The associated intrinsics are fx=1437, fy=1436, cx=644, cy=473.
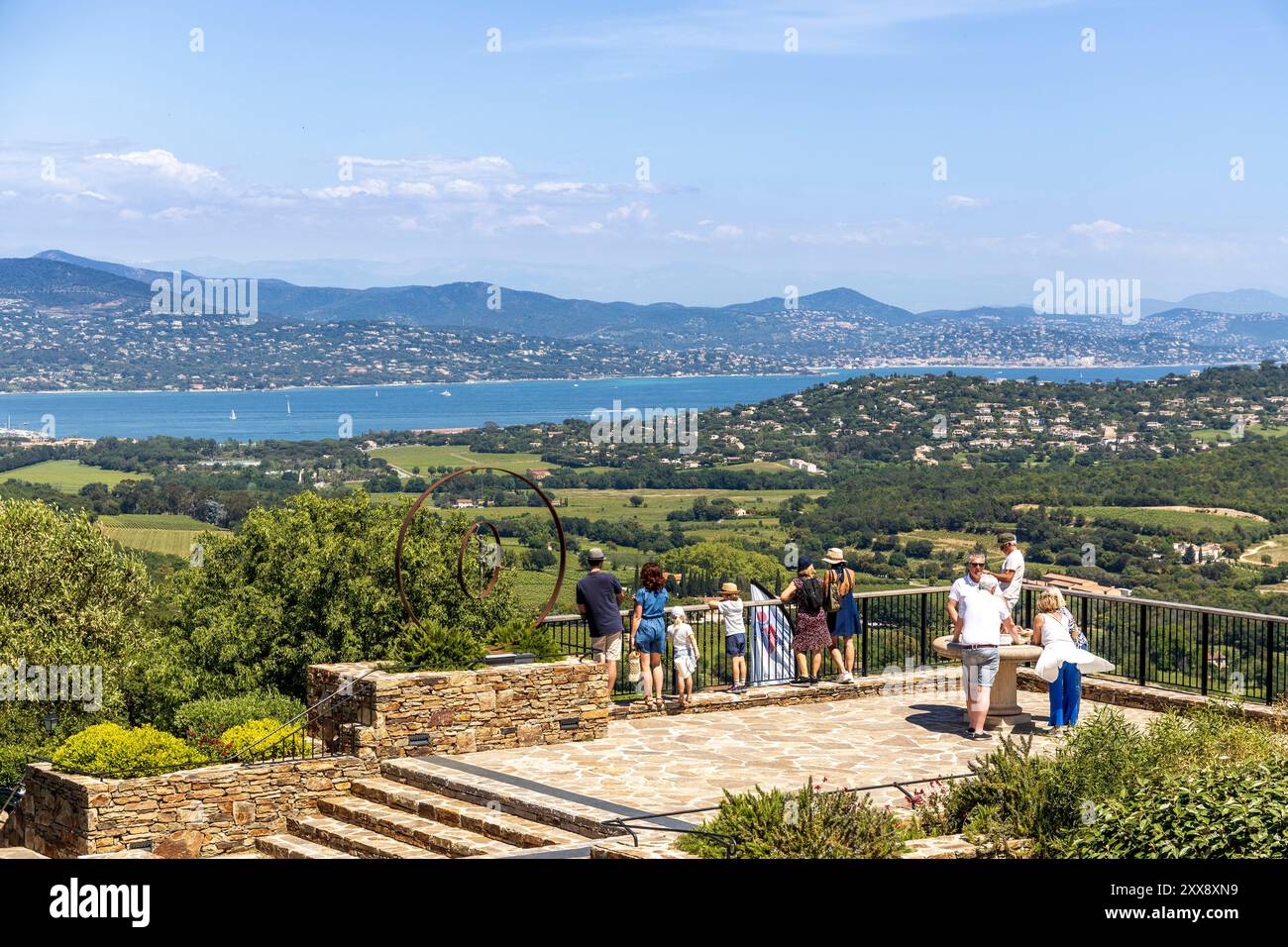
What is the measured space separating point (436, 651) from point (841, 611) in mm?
5199

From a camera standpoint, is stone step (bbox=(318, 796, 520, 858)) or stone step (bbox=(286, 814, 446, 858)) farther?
stone step (bbox=(286, 814, 446, 858))

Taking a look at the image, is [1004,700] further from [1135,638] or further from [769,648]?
[769,648]

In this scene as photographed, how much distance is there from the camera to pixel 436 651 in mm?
14969

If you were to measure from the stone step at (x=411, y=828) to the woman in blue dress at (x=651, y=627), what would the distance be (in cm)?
374

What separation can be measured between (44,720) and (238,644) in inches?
228

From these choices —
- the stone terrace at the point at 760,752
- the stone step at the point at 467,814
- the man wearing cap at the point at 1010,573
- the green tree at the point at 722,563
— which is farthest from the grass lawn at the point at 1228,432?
the stone step at the point at 467,814

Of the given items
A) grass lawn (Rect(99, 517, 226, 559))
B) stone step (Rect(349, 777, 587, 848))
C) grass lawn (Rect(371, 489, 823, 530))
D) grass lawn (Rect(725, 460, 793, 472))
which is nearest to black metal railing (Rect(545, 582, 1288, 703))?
stone step (Rect(349, 777, 587, 848))

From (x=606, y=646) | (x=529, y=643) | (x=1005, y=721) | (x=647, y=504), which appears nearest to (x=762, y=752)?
(x=606, y=646)

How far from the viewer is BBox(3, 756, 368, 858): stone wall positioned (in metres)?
13.9

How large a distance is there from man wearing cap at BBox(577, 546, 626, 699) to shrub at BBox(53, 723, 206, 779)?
14.2 ft

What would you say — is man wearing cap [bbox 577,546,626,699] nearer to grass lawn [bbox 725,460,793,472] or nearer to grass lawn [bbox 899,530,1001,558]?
grass lawn [bbox 899,530,1001,558]

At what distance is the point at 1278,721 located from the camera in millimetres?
14945

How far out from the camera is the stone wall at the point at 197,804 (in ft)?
45.5
